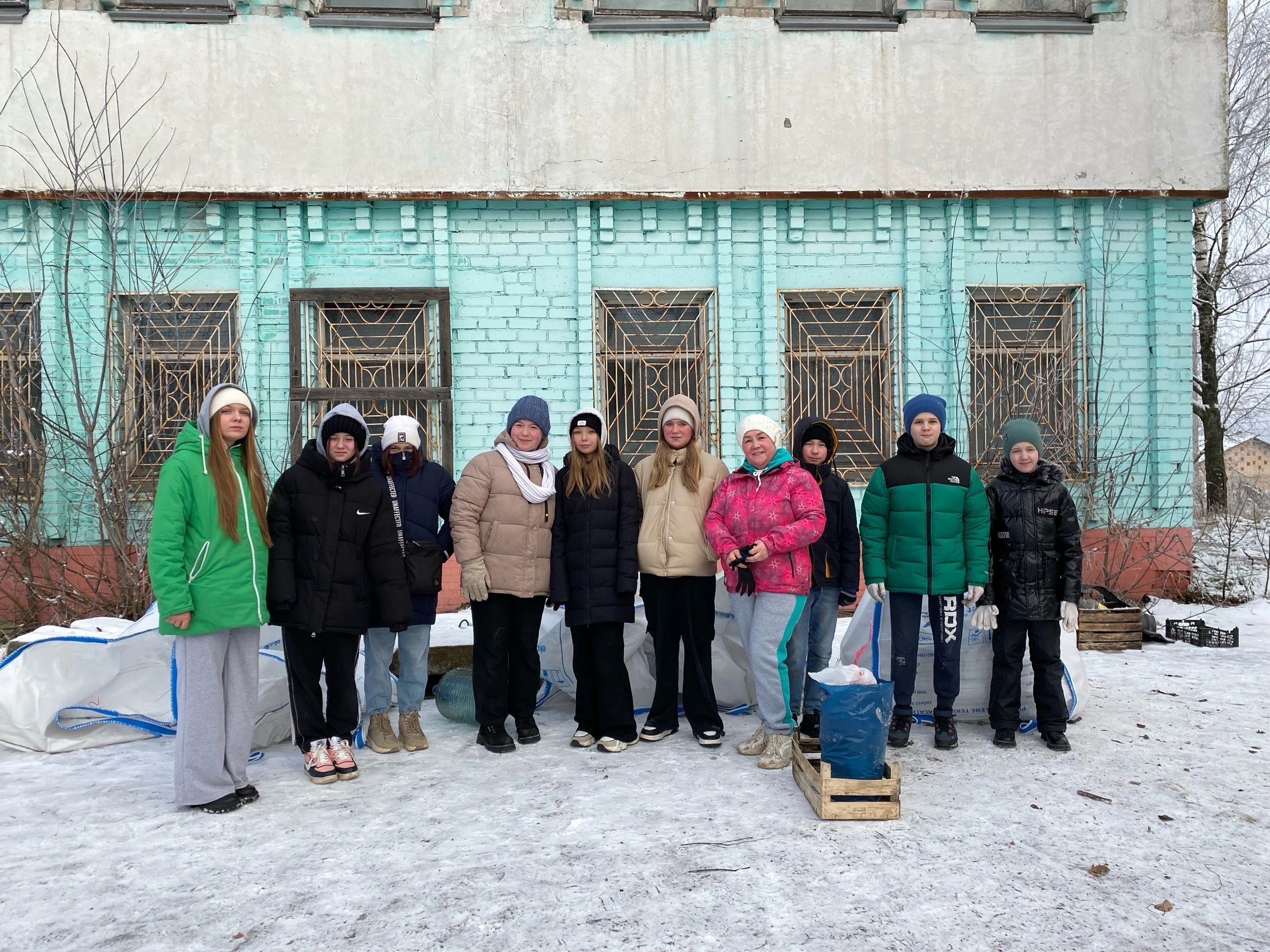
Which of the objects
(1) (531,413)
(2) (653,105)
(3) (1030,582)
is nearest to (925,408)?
(3) (1030,582)

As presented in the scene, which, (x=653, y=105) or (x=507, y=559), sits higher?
(x=653, y=105)

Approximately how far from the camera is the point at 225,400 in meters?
3.92

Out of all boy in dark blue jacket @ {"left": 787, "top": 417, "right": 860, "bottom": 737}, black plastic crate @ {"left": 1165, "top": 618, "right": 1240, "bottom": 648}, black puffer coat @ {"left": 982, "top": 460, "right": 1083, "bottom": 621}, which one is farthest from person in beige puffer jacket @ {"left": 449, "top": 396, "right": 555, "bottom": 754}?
black plastic crate @ {"left": 1165, "top": 618, "right": 1240, "bottom": 648}

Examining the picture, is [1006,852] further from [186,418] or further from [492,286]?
[186,418]

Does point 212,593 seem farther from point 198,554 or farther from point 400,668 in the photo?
point 400,668

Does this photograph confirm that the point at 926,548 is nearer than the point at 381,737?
Yes

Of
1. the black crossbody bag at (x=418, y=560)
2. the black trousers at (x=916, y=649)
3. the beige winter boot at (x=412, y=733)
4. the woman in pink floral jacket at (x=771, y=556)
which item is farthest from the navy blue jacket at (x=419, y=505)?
the black trousers at (x=916, y=649)

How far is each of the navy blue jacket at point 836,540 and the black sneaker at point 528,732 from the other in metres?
1.73

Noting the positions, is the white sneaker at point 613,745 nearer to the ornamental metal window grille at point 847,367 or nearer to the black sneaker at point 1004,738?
the black sneaker at point 1004,738

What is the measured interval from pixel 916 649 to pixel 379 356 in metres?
5.63

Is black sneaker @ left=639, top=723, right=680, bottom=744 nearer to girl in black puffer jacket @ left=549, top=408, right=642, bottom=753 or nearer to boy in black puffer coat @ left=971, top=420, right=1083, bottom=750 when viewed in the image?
girl in black puffer jacket @ left=549, top=408, right=642, bottom=753

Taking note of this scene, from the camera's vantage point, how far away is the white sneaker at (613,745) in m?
4.61

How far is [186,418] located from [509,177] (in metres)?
3.70

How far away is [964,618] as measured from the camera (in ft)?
16.0
